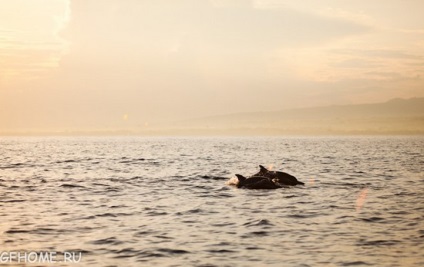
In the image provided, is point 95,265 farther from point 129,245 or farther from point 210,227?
point 210,227

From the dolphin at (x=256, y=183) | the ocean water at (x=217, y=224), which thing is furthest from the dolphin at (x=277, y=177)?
the ocean water at (x=217, y=224)

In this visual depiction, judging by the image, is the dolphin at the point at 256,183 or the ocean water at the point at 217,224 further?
the dolphin at the point at 256,183

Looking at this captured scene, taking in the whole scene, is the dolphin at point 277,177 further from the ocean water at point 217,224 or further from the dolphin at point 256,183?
the ocean water at point 217,224

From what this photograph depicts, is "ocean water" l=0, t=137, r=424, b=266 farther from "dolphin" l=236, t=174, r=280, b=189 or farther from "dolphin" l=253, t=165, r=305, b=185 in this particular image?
"dolphin" l=253, t=165, r=305, b=185

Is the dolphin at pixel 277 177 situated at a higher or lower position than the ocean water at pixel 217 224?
higher

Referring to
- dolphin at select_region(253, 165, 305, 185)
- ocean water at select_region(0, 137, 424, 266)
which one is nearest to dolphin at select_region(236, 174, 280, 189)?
dolphin at select_region(253, 165, 305, 185)

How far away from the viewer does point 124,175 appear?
42.0 meters

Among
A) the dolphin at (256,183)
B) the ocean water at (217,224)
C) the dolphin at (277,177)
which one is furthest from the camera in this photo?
the dolphin at (277,177)

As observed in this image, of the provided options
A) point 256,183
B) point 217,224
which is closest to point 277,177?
point 256,183

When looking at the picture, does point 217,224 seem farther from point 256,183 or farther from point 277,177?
point 277,177

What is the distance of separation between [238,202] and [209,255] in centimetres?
1068

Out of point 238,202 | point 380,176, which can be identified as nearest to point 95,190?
point 238,202

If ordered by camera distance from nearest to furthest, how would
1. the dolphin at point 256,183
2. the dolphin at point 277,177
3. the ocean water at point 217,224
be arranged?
the ocean water at point 217,224 < the dolphin at point 256,183 < the dolphin at point 277,177

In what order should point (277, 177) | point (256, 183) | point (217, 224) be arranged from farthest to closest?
point (277, 177) → point (256, 183) → point (217, 224)
